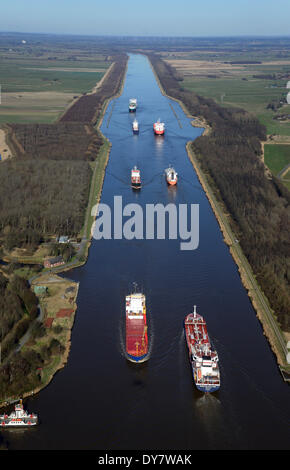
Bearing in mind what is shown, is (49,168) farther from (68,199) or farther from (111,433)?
(111,433)

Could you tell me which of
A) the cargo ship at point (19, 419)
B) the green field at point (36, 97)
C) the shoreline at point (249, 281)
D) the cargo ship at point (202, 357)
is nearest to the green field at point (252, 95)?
the green field at point (36, 97)

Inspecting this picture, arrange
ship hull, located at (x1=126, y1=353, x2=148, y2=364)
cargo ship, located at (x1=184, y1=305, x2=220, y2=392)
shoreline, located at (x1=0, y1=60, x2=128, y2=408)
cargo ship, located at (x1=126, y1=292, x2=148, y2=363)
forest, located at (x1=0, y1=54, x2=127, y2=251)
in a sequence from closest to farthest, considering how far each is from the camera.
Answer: cargo ship, located at (x1=184, y1=305, x2=220, y2=392) < shoreline, located at (x1=0, y1=60, x2=128, y2=408) < ship hull, located at (x1=126, y1=353, x2=148, y2=364) < cargo ship, located at (x1=126, y1=292, x2=148, y2=363) < forest, located at (x1=0, y1=54, x2=127, y2=251)

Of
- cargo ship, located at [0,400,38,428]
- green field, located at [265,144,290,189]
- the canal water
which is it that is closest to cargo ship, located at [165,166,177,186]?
the canal water

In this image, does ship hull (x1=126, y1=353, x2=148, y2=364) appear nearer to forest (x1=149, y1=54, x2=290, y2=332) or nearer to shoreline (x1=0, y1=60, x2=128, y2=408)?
shoreline (x1=0, y1=60, x2=128, y2=408)

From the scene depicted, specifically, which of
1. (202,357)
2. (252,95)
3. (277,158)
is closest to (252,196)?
(277,158)

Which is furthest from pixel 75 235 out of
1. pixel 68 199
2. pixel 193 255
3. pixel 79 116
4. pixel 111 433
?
pixel 79 116

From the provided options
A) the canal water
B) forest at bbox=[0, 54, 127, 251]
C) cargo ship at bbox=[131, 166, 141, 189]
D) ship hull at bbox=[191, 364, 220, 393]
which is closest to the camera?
the canal water
